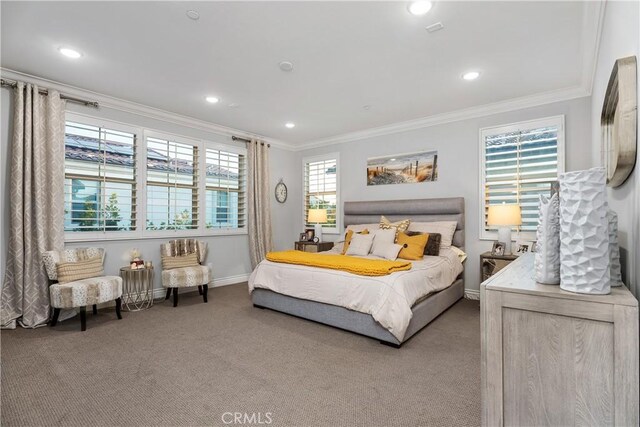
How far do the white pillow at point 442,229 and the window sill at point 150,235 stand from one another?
299 centimetres

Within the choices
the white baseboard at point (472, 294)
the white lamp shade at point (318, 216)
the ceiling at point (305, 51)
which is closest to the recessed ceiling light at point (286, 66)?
the ceiling at point (305, 51)

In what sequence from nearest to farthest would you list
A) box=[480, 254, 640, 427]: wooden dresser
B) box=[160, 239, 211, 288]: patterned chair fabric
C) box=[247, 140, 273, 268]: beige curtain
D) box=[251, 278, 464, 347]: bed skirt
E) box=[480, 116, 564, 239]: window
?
1. box=[480, 254, 640, 427]: wooden dresser
2. box=[251, 278, 464, 347]: bed skirt
3. box=[480, 116, 564, 239]: window
4. box=[160, 239, 211, 288]: patterned chair fabric
5. box=[247, 140, 273, 268]: beige curtain

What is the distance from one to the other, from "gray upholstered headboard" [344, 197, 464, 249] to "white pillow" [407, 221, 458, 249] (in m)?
0.12

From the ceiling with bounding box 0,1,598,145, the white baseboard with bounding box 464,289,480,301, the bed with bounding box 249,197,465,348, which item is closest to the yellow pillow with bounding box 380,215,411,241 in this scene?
the bed with bounding box 249,197,465,348

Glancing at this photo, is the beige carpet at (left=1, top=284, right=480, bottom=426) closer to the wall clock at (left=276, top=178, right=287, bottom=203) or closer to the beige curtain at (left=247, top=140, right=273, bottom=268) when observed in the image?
the beige curtain at (left=247, top=140, right=273, bottom=268)

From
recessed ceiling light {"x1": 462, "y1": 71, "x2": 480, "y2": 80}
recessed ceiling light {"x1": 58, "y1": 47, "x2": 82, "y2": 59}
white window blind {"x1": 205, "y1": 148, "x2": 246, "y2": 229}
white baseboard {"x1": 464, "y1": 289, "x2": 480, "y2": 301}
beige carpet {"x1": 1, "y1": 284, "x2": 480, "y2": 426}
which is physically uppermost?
recessed ceiling light {"x1": 58, "y1": 47, "x2": 82, "y2": 59}

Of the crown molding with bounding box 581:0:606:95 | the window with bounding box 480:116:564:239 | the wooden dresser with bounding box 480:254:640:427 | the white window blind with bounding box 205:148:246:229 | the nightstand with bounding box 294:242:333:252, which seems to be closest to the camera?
the wooden dresser with bounding box 480:254:640:427

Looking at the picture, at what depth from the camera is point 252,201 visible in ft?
18.5

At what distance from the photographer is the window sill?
384 cm

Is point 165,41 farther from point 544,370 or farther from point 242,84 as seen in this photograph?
point 544,370

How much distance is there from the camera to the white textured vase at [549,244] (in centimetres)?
129

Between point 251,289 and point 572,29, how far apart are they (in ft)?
13.3

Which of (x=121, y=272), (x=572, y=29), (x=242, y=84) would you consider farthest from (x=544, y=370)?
(x=121, y=272)

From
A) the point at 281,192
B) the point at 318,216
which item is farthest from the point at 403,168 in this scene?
the point at 281,192
